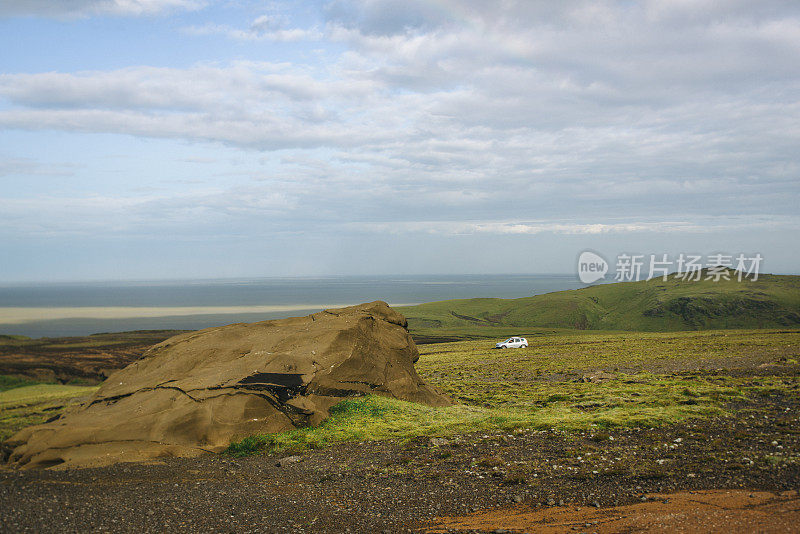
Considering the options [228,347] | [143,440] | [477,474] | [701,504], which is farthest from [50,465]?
[701,504]

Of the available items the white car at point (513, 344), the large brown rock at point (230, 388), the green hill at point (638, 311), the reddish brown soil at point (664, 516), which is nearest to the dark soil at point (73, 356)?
the large brown rock at point (230, 388)

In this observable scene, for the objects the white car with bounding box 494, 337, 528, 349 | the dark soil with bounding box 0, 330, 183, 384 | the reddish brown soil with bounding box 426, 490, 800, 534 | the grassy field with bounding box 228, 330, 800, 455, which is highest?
the reddish brown soil with bounding box 426, 490, 800, 534

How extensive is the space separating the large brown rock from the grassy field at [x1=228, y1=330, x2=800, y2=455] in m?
1.31

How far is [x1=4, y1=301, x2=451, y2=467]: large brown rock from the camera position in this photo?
18.2m

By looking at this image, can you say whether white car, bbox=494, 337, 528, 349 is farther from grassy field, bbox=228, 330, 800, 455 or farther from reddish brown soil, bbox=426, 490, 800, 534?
reddish brown soil, bbox=426, 490, 800, 534

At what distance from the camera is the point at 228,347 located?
2695 centimetres

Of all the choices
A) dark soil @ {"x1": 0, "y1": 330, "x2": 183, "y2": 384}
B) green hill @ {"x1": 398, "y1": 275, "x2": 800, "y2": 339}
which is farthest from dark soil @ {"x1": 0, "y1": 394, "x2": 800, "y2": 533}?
green hill @ {"x1": 398, "y1": 275, "x2": 800, "y2": 339}

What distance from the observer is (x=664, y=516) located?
1074 cm

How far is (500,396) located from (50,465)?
83.6 ft

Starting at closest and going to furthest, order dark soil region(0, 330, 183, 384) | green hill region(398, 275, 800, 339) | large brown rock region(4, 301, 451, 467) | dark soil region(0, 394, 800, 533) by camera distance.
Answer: dark soil region(0, 394, 800, 533), large brown rock region(4, 301, 451, 467), dark soil region(0, 330, 183, 384), green hill region(398, 275, 800, 339)

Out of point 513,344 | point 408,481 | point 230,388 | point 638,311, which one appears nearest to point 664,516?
point 408,481

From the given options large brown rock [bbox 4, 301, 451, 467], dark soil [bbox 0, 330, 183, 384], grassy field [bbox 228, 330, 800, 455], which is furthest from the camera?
dark soil [bbox 0, 330, 183, 384]

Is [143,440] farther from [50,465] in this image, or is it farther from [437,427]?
[437,427]

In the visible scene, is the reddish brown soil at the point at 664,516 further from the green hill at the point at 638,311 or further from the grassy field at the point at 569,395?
the green hill at the point at 638,311
